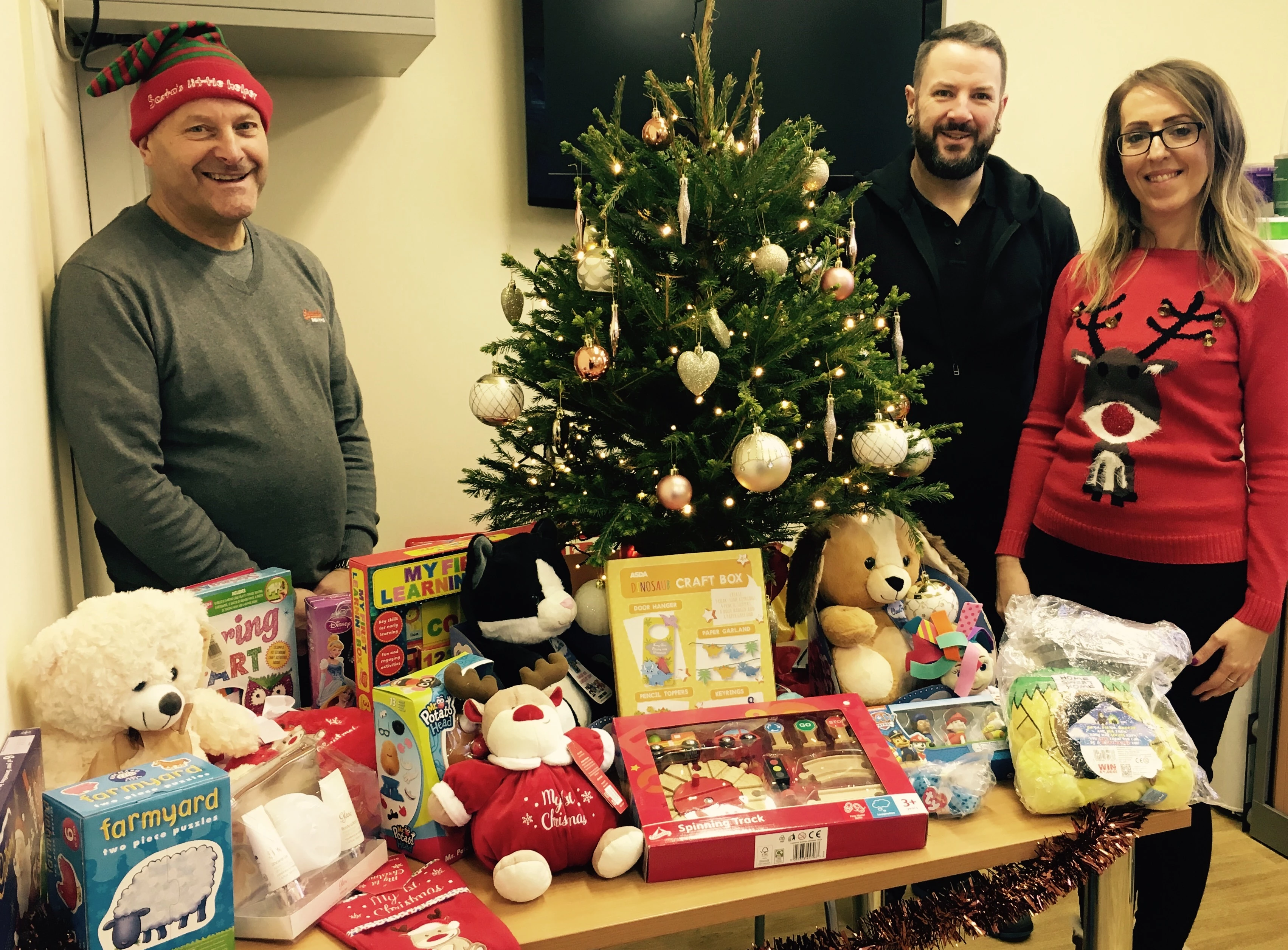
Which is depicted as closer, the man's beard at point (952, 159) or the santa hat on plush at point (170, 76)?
the santa hat on plush at point (170, 76)

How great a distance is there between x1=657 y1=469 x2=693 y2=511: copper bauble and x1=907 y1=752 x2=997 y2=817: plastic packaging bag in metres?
0.48

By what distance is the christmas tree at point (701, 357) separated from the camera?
4.50 feet

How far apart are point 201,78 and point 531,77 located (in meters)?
1.25

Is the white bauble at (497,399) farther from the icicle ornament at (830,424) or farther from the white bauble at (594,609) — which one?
the icicle ornament at (830,424)

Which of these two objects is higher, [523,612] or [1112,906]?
[523,612]

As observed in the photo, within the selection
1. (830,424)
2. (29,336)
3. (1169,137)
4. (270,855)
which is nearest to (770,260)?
(830,424)

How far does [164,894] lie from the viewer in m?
0.85

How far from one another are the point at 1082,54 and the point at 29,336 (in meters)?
3.48

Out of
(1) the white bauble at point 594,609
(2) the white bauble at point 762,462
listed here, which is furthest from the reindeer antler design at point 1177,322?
(1) the white bauble at point 594,609

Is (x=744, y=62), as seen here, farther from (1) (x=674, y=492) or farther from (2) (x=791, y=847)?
(2) (x=791, y=847)

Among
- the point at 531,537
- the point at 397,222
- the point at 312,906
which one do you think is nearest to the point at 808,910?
the point at 531,537

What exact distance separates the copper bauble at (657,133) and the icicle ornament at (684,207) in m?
0.09

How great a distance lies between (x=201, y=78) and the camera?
1658 millimetres

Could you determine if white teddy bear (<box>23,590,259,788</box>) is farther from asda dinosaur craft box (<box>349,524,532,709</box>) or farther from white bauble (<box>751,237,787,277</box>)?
white bauble (<box>751,237,787,277</box>)
